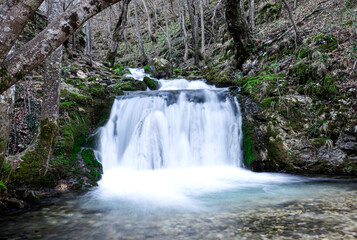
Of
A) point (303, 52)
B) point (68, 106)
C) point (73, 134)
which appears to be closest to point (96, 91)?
point (68, 106)

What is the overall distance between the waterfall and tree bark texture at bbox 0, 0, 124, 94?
193 inches

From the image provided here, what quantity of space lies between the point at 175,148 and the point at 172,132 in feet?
2.06

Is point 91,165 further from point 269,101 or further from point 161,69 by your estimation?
point 161,69

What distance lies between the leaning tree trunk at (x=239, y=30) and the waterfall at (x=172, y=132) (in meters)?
2.80

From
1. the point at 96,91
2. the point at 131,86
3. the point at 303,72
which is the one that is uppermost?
the point at 131,86

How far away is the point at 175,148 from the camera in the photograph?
760 centimetres

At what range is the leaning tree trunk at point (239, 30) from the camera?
912 centimetres

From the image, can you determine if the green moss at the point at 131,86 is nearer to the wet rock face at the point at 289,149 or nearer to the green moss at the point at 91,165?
the green moss at the point at 91,165

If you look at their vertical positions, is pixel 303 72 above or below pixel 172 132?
above

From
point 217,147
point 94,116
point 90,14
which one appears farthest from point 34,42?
point 217,147

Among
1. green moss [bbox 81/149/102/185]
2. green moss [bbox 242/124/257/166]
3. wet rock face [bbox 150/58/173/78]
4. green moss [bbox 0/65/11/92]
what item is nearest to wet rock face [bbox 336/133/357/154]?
green moss [bbox 242/124/257/166]

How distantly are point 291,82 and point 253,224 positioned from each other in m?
5.55

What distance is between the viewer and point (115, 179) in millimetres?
6023

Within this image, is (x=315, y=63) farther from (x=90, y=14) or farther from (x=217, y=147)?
(x=90, y=14)
